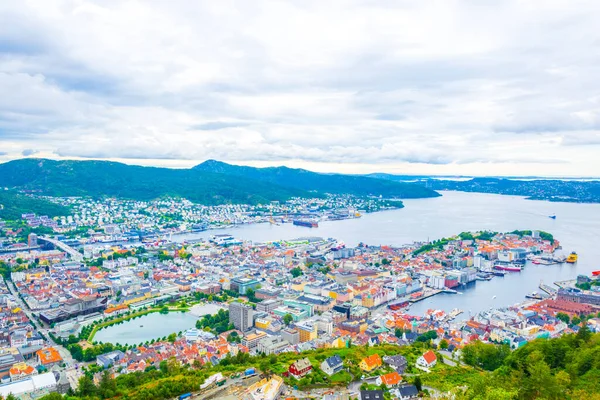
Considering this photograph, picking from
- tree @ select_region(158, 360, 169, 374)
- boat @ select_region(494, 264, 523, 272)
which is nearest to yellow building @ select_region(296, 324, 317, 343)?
tree @ select_region(158, 360, 169, 374)

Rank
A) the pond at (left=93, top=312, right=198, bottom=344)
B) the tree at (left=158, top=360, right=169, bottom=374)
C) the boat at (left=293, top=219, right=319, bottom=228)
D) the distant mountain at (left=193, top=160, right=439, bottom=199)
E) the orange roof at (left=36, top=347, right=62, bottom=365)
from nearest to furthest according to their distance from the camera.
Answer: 1. the tree at (left=158, top=360, right=169, bottom=374)
2. the orange roof at (left=36, top=347, right=62, bottom=365)
3. the pond at (left=93, top=312, right=198, bottom=344)
4. the boat at (left=293, top=219, right=319, bottom=228)
5. the distant mountain at (left=193, top=160, right=439, bottom=199)

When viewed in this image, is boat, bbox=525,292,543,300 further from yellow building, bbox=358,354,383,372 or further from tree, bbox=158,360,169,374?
tree, bbox=158,360,169,374

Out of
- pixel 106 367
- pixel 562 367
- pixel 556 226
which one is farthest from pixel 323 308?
pixel 556 226

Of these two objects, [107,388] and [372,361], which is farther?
[372,361]

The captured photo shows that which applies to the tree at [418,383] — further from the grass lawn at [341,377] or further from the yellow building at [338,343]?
the yellow building at [338,343]

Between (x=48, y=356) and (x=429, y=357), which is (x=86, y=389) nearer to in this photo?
(x=48, y=356)

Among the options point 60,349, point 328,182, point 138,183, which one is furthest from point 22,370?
point 328,182

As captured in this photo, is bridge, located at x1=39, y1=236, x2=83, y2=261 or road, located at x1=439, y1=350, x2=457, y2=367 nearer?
road, located at x1=439, y1=350, x2=457, y2=367
